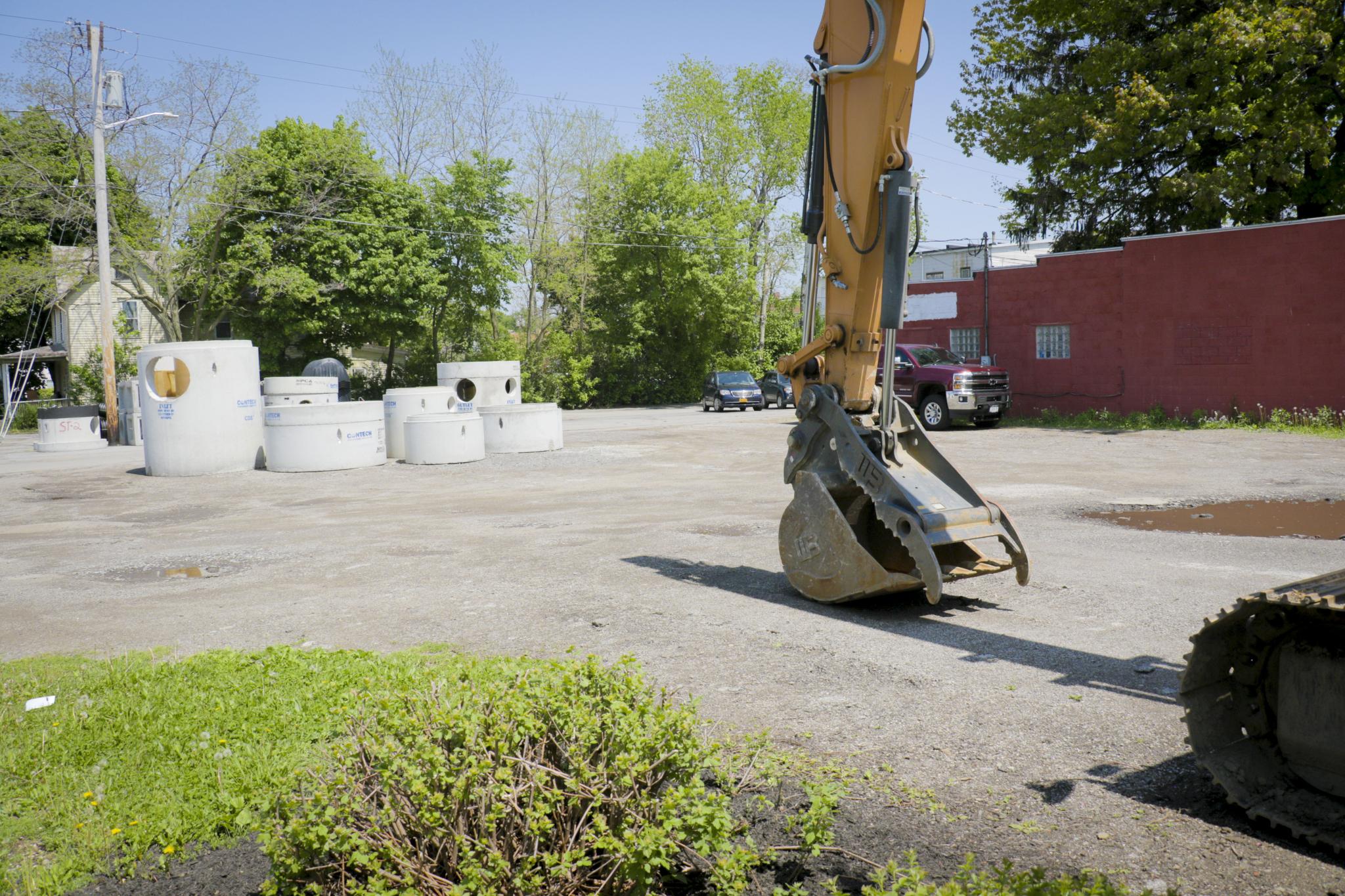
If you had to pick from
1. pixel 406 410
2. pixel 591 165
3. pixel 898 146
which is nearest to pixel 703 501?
pixel 898 146

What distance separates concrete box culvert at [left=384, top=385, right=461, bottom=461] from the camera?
72.6ft

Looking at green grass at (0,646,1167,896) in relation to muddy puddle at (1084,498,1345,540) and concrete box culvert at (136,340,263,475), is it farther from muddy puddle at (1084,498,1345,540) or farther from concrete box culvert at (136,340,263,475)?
concrete box culvert at (136,340,263,475)

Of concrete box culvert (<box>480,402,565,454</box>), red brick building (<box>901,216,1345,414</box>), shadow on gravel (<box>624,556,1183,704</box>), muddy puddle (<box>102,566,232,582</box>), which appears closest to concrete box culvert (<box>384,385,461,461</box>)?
concrete box culvert (<box>480,402,565,454</box>)

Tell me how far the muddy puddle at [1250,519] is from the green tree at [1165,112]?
14.0 meters

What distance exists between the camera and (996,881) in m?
2.92

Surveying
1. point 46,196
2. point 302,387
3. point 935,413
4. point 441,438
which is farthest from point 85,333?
point 935,413

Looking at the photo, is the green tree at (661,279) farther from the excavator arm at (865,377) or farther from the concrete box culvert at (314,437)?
the excavator arm at (865,377)

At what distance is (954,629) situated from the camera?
7020mm

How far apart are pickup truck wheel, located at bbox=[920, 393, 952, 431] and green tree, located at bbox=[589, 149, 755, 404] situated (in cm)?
2189

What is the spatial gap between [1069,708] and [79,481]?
1940cm

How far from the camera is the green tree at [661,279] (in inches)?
1857

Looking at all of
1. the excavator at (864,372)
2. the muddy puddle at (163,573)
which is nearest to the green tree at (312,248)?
the muddy puddle at (163,573)

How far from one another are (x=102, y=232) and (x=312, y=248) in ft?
41.1

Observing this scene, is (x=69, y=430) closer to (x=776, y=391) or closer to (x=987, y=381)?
(x=776, y=391)
